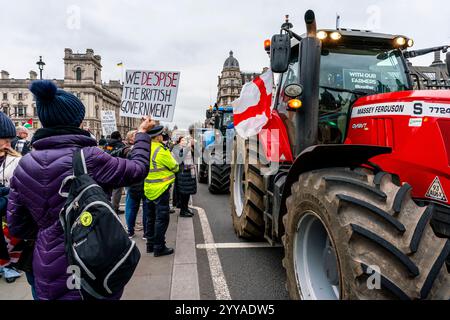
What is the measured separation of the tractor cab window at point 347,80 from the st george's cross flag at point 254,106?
3.18 feet

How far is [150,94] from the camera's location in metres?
4.26

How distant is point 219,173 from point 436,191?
7.58 metres

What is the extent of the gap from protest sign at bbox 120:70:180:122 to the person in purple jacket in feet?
6.99

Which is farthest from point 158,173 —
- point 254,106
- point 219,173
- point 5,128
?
point 219,173

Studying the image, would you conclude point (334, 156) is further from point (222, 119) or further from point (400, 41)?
point (222, 119)

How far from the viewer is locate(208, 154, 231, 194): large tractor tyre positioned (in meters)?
9.36

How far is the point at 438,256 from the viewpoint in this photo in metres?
1.64

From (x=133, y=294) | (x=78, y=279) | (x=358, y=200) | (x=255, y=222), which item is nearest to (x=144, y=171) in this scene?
(x=78, y=279)

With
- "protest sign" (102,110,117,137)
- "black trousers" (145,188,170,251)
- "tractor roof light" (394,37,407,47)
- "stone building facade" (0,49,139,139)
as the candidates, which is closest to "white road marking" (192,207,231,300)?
"black trousers" (145,188,170,251)

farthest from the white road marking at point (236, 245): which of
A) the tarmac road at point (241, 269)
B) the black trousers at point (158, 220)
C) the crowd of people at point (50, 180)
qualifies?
the crowd of people at point (50, 180)

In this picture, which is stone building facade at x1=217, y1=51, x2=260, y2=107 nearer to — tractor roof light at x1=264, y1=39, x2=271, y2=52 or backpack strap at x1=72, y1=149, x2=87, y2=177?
tractor roof light at x1=264, y1=39, x2=271, y2=52

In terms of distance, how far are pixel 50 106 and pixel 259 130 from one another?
9.55 feet

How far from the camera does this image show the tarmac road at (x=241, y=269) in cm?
341

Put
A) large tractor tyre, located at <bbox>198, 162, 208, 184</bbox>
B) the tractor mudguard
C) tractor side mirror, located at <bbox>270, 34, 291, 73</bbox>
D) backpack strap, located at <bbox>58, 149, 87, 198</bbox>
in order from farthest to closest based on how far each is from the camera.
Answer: large tractor tyre, located at <bbox>198, 162, 208, 184</bbox>
tractor side mirror, located at <bbox>270, 34, 291, 73</bbox>
the tractor mudguard
backpack strap, located at <bbox>58, 149, 87, 198</bbox>
